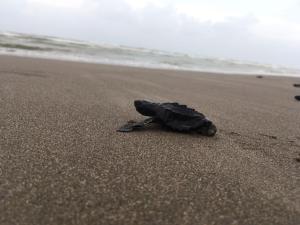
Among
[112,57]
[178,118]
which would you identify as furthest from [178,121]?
[112,57]

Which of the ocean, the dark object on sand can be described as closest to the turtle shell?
the dark object on sand

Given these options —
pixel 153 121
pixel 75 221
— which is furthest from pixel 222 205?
pixel 153 121

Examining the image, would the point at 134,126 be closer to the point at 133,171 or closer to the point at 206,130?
the point at 206,130

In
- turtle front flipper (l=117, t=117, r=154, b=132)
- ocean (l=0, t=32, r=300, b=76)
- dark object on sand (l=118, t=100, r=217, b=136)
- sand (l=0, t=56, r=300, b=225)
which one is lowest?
sand (l=0, t=56, r=300, b=225)

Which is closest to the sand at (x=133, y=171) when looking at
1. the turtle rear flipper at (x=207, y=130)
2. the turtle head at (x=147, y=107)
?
the turtle rear flipper at (x=207, y=130)

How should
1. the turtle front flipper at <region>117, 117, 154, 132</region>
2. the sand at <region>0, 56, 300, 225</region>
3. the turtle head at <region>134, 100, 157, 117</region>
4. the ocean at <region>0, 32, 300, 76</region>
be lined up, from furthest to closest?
the ocean at <region>0, 32, 300, 76</region>, the turtle head at <region>134, 100, 157, 117</region>, the turtle front flipper at <region>117, 117, 154, 132</region>, the sand at <region>0, 56, 300, 225</region>

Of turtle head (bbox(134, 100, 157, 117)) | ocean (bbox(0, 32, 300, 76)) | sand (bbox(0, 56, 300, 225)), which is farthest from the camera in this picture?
ocean (bbox(0, 32, 300, 76))

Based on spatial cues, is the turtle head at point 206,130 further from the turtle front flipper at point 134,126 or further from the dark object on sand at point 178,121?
the turtle front flipper at point 134,126

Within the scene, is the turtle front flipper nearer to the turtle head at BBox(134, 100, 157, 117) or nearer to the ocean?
the turtle head at BBox(134, 100, 157, 117)

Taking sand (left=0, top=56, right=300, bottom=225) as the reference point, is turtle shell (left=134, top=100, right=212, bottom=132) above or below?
above
